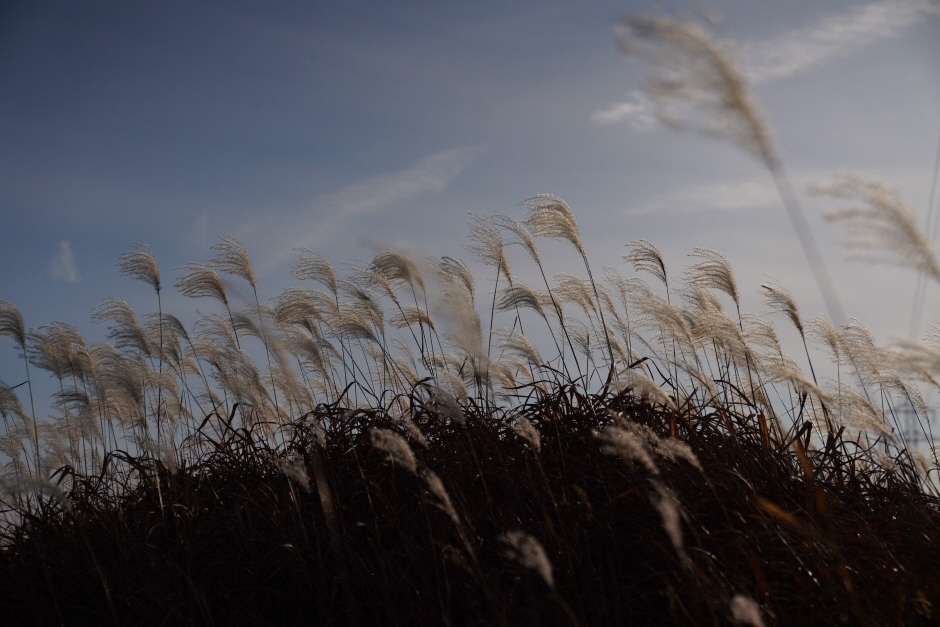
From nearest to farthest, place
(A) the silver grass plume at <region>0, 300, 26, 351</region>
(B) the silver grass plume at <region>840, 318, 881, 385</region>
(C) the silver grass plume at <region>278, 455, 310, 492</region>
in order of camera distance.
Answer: (C) the silver grass plume at <region>278, 455, 310, 492</region> → (B) the silver grass plume at <region>840, 318, 881, 385</region> → (A) the silver grass plume at <region>0, 300, 26, 351</region>

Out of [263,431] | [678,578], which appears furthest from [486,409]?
[678,578]

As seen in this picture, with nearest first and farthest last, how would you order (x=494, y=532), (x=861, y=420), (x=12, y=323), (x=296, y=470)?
1. (x=296, y=470)
2. (x=494, y=532)
3. (x=861, y=420)
4. (x=12, y=323)

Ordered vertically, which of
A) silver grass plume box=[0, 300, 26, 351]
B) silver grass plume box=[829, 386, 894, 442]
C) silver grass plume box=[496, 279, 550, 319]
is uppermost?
silver grass plume box=[0, 300, 26, 351]

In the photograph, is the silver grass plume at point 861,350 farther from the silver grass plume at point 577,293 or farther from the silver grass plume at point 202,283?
the silver grass plume at point 202,283

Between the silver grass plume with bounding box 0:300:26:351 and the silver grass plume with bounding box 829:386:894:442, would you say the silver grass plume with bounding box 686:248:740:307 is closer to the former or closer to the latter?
the silver grass plume with bounding box 829:386:894:442

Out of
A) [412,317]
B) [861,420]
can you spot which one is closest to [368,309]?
[412,317]

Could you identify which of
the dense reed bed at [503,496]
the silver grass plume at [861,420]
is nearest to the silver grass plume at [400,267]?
the dense reed bed at [503,496]

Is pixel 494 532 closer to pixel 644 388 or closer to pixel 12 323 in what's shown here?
pixel 644 388

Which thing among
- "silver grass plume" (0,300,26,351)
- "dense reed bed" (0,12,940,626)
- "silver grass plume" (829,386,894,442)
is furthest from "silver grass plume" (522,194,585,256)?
"silver grass plume" (0,300,26,351)

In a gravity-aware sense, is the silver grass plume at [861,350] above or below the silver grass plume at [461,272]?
below

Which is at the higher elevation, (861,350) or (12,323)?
(12,323)

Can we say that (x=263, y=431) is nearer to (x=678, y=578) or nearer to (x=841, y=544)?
(x=678, y=578)

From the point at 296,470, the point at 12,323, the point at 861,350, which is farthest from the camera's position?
the point at 12,323

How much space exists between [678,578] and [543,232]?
8.60ft
